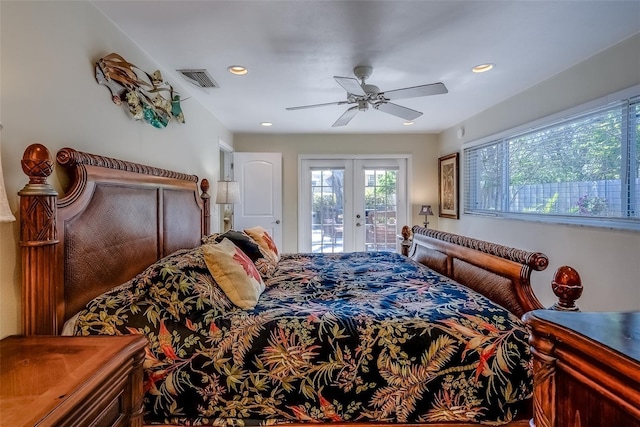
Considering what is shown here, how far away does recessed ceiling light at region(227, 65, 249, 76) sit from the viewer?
2.66 metres

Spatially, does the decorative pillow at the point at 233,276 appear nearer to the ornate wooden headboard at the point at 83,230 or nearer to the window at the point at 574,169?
the ornate wooden headboard at the point at 83,230

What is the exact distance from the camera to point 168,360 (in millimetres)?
1424

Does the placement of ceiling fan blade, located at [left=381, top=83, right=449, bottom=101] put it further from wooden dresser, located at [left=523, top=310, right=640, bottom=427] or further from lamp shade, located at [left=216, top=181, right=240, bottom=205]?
lamp shade, located at [left=216, top=181, right=240, bottom=205]

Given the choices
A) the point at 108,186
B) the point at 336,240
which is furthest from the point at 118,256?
the point at 336,240

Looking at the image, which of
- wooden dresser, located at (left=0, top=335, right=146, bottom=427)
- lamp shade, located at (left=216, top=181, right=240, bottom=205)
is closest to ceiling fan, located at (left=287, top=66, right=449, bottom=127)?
lamp shade, located at (left=216, top=181, right=240, bottom=205)

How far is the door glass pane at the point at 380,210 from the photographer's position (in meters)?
5.43

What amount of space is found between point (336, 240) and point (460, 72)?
324cm

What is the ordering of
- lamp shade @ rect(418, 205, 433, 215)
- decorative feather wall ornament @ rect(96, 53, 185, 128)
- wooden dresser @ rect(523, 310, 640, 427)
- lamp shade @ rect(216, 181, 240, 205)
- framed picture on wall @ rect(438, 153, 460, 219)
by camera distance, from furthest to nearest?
lamp shade @ rect(418, 205, 433, 215) → framed picture on wall @ rect(438, 153, 460, 219) → lamp shade @ rect(216, 181, 240, 205) → decorative feather wall ornament @ rect(96, 53, 185, 128) → wooden dresser @ rect(523, 310, 640, 427)

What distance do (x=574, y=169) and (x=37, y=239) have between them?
11.8 feet

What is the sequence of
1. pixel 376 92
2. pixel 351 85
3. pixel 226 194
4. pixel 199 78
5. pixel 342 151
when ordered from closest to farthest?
pixel 351 85 → pixel 376 92 → pixel 199 78 → pixel 226 194 → pixel 342 151

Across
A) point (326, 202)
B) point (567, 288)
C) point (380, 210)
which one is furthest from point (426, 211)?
point (567, 288)

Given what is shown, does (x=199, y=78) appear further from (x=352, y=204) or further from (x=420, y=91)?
(x=352, y=204)

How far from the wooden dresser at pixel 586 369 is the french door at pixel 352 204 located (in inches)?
183

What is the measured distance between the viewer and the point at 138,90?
2.16 metres
